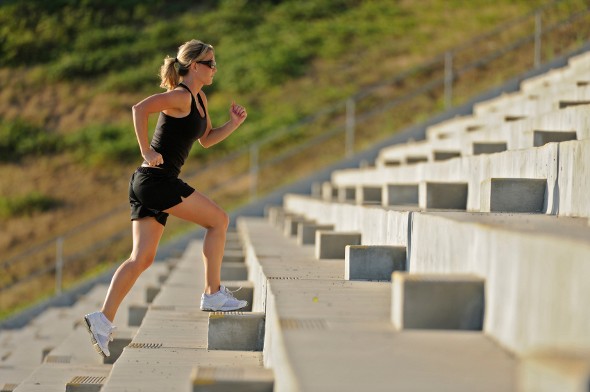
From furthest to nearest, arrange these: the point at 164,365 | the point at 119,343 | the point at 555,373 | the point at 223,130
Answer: the point at 119,343
the point at 223,130
the point at 164,365
the point at 555,373

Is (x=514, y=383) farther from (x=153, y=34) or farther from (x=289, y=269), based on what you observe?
(x=153, y=34)

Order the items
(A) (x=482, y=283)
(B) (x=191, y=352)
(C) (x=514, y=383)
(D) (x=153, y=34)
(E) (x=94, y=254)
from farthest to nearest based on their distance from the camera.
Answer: (D) (x=153, y=34)
(E) (x=94, y=254)
(B) (x=191, y=352)
(A) (x=482, y=283)
(C) (x=514, y=383)

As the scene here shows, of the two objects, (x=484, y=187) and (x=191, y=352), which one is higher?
(x=484, y=187)

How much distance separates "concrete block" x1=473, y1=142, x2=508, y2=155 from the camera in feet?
26.1

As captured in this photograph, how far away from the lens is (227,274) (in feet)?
24.3

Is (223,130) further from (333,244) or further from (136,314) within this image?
(136,314)

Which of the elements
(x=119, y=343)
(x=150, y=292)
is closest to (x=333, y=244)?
(x=119, y=343)

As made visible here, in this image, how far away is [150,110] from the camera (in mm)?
5188

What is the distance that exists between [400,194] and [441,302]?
4.56 m

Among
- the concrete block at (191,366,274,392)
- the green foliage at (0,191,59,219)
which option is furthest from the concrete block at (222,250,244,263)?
the green foliage at (0,191,59,219)

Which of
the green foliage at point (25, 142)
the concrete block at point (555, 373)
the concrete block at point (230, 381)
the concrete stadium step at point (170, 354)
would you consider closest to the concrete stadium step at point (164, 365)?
the concrete stadium step at point (170, 354)

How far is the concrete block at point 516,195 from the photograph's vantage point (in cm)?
539

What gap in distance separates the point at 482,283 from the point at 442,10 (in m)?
26.8

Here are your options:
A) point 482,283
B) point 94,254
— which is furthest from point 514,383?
point 94,254
